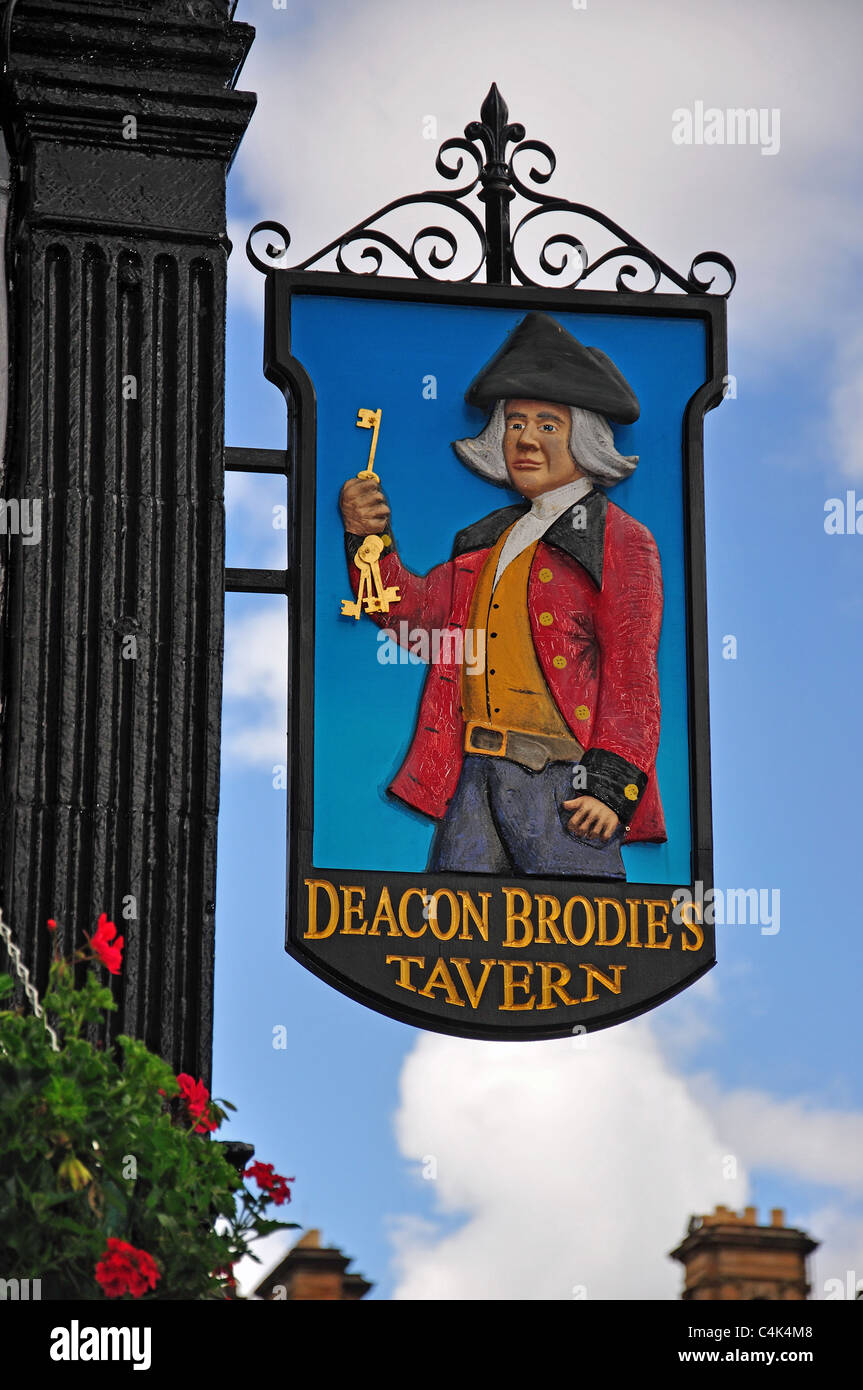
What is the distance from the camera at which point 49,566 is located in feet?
20.3

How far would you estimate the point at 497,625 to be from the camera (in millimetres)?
6660

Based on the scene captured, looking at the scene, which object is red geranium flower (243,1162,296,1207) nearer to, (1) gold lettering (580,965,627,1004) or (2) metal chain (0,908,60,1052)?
(2) metal chain (0,908,60,1052)

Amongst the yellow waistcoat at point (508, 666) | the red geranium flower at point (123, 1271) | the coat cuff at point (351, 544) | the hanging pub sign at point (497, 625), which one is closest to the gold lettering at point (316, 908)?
the hanging pub sign at point (497, 625)

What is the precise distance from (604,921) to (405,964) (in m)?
0.59

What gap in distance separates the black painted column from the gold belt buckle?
0.79m

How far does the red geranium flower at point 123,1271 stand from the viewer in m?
4.25

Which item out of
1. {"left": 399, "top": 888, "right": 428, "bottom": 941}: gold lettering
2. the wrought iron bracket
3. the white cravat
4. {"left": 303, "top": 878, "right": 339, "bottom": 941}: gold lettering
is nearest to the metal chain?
{"left": 303, "top": 878, "right": 339, "bottom": 941}: gold lettering

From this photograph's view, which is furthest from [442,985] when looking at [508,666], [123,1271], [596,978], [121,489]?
[123,1271]

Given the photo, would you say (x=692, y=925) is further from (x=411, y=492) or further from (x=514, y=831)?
(x=411, y=492)

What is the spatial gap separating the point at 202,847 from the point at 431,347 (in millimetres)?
1766

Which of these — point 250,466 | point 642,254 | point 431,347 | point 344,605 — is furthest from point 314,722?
point 642,254

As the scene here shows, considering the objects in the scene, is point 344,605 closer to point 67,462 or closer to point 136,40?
point 67,462

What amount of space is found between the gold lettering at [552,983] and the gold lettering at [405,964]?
13.5 inches

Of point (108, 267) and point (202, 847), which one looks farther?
point (108, 267)
